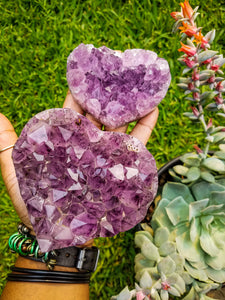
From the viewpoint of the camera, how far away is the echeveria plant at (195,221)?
0.92m

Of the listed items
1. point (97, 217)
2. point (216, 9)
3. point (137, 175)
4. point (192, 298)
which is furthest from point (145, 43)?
point (192, 298)

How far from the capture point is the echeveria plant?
0.92 metres

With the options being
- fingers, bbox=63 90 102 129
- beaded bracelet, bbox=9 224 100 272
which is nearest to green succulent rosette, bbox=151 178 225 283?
beaded bracelet, bbox=9 224 100 272

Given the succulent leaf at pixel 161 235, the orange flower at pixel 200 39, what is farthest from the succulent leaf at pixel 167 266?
the orange flower at pixel 200 39

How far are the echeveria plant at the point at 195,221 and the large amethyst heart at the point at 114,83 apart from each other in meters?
0.10

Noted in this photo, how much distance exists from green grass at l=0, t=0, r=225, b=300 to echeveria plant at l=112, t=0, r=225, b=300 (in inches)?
19.3

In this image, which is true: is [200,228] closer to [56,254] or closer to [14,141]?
[56,254]

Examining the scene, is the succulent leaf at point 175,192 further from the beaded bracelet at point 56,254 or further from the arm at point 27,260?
the beaded bracelet at point 56,254

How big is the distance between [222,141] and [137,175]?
332 mm

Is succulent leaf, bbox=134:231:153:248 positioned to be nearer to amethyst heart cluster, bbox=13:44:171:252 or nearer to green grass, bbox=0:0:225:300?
amethyst heart cluster, bbox=13:44:171:252

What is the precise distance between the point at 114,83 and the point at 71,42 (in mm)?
745

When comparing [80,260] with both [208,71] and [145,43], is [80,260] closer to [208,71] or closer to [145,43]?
[208,71]

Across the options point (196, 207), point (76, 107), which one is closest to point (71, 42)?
point (76, 107)

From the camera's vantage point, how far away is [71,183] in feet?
2.83
